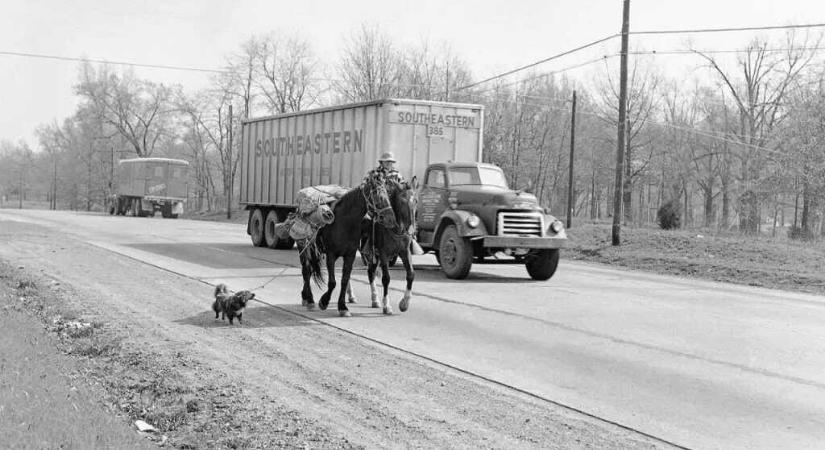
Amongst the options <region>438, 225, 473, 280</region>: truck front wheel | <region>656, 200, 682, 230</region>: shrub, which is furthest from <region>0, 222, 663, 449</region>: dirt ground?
<region>656, 200, 682, 230</region>: shrub

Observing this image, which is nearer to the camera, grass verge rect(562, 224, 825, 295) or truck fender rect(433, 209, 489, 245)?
truck fender rect(433, 209, 489, 245)

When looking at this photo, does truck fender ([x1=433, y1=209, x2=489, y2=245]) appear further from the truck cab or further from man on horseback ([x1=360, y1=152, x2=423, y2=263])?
man on horseback ([x1=360, y1=152, x2=423, y2=263])

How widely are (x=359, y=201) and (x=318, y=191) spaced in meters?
0.94

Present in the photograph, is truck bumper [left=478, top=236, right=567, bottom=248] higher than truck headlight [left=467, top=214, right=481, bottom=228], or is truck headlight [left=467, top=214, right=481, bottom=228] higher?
truck headlight [left=467, top=214, right=481, bottom=228]

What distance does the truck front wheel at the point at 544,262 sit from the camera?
15.9m

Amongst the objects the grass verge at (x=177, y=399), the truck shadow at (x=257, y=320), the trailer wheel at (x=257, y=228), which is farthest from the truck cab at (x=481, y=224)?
the grass verge at (x=177, y=399)

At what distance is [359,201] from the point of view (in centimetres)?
1052

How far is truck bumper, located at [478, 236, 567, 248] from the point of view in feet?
49.8

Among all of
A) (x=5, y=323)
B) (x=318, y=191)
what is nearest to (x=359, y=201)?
(x=318, y=191)

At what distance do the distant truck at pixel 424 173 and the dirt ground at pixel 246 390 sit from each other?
6.51 meters

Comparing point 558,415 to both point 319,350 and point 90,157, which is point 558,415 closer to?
point 319,350

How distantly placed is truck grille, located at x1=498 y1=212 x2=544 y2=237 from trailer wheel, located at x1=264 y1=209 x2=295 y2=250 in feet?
27.7

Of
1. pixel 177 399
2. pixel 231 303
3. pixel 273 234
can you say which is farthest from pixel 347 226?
pixel 273 234

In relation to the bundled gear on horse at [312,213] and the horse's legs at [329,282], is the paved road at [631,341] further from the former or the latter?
the bundled gear on horse at [312,213]
